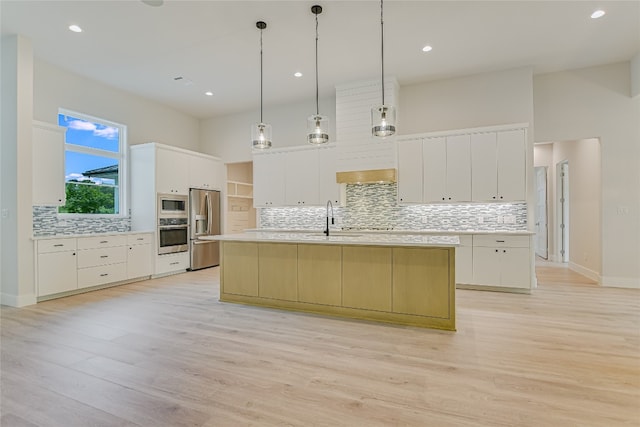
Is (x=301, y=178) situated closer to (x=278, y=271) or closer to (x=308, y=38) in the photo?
(x=308, y=38)

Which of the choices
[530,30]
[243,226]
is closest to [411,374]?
[530,30]

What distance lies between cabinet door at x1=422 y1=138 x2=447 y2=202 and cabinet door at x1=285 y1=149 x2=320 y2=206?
1988 millimetres

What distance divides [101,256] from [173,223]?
1.47 meters

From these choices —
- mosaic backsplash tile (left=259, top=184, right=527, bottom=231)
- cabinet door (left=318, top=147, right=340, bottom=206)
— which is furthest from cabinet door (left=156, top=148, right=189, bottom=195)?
cabinet door (left=318, top=147, right=340, bottom=206)

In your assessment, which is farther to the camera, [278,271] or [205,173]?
[205,173]

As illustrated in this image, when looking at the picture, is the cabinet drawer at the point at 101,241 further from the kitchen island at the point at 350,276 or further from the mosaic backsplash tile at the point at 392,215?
the mosaic backsplash tile at the point at 392,215

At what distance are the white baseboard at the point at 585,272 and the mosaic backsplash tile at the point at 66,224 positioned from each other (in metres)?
8.25

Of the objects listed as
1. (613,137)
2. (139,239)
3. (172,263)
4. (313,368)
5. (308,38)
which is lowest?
(313,368)

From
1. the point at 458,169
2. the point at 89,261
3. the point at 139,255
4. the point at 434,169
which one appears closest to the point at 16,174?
the point at 89,261

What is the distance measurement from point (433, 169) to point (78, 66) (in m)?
5.82

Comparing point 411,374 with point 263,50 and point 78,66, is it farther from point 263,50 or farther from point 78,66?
point 78,66

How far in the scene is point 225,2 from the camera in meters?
3.64

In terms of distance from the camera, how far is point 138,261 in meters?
5.80

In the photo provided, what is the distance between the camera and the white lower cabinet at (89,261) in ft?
14.8
